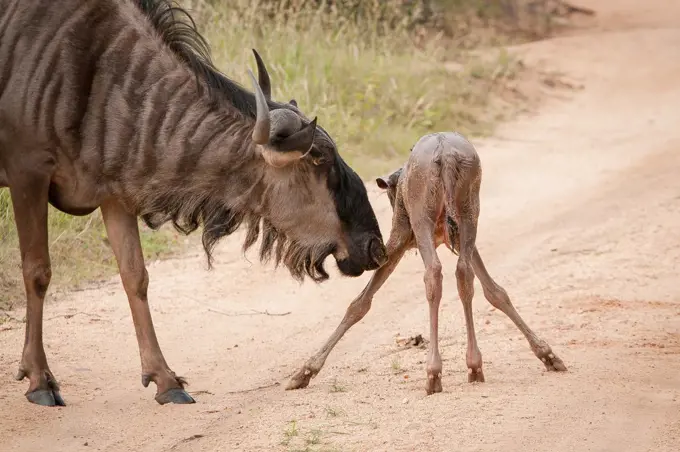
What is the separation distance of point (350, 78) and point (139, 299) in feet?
23.3

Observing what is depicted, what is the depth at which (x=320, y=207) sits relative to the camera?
6020 mm

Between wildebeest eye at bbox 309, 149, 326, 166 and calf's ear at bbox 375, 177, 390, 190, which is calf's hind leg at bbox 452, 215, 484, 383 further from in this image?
wildebeest eye at bbox 309, 149, 326, 166

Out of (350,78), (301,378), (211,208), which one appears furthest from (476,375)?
(350,78)

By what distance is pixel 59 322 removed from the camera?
743 cm

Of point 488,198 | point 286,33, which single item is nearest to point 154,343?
point 488,198

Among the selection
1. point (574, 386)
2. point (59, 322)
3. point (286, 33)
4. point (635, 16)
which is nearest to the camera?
point (574, 386)

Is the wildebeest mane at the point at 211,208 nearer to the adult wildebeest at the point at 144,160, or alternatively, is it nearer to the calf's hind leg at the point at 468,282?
the adult wildebeest at the point at 144,160

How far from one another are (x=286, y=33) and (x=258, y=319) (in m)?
6.18

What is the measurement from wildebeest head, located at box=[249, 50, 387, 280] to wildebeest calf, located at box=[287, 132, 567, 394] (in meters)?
0.26

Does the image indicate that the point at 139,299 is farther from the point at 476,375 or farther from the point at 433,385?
the point at 476,375

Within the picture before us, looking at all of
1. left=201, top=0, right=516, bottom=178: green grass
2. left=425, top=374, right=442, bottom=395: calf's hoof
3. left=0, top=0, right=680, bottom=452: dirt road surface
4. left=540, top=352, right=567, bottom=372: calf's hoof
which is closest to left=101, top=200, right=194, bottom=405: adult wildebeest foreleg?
left=0, top=0, right=680, bottom=452: dirt road surface

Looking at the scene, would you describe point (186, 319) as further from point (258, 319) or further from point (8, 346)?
point (8, 346)

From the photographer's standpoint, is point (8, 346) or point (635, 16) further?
point (635, 16)

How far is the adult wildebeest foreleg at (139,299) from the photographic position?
236 inches
